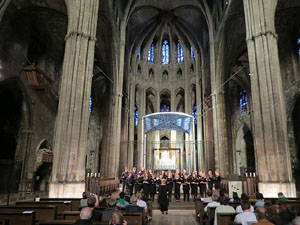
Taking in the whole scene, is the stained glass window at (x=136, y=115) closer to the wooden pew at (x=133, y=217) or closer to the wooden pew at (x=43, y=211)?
the wooden pew at (x=43, y=211)

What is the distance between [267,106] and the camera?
9883mm

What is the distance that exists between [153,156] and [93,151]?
7.23 m

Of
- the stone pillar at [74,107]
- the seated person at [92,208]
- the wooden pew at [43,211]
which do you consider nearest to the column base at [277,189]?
the stone pillar at [74,107]

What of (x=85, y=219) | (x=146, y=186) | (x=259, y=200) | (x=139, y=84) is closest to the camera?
(x=85, y=219)

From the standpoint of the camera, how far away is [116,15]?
61.1 ft

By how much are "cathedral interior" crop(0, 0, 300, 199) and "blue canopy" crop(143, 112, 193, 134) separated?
120 centimetres

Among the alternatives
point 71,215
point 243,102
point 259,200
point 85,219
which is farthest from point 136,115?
point 85,219

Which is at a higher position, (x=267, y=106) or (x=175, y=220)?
(x=267, y=106)

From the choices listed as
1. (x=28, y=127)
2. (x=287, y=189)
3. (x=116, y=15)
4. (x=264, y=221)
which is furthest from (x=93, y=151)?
(x=264, y=221)

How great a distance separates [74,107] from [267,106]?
835 centimetres

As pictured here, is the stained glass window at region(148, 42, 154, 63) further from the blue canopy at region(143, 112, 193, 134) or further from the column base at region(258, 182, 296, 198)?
the column base at region(258, 182, 296, 198)

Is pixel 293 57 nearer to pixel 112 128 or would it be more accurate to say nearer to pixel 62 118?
pixel 112 128

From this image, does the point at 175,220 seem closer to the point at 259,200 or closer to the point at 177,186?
the point at 259,200

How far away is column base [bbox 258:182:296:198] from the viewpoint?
8.85 meters
